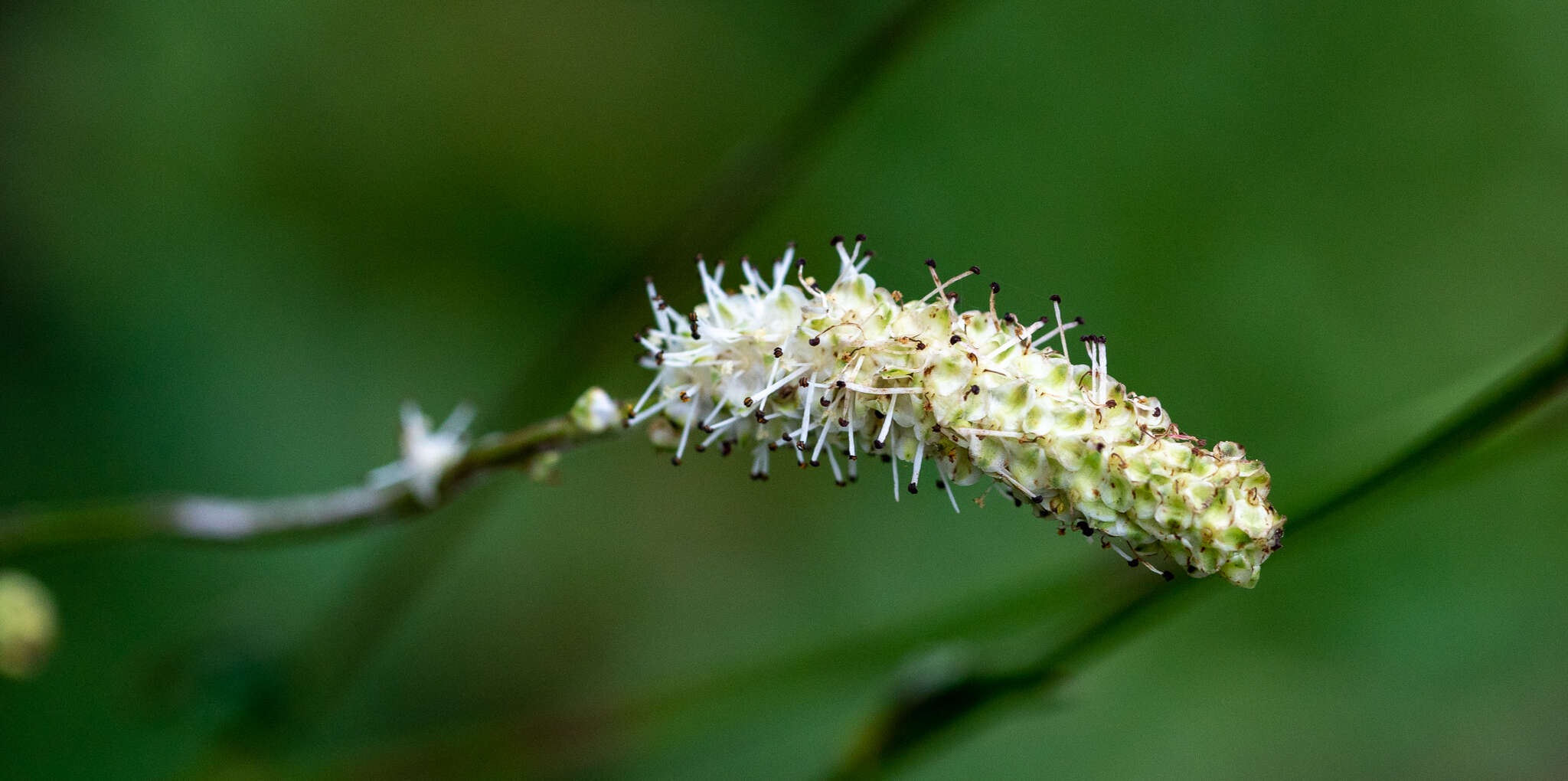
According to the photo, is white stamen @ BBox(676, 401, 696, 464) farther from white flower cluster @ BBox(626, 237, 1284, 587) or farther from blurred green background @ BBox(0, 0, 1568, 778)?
blurred green background @ BBox(0, 0, 1568, 778)

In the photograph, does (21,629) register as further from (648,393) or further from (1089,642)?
(1089,642)

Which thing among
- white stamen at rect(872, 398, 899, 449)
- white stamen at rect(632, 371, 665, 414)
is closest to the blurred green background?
white stamen at rect(632, 371, 665, 414)

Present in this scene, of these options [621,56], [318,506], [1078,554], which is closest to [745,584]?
Result: [1078,554]

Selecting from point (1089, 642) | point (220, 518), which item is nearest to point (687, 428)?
point (1089, 642)

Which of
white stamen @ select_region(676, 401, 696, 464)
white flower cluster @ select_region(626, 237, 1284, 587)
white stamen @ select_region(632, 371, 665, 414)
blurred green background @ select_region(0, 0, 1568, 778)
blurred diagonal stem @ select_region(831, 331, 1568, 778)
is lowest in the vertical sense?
blurred diagonal stem @ select_region(831, 331, 1568, 778)

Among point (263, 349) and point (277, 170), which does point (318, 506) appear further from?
point (277, 170)

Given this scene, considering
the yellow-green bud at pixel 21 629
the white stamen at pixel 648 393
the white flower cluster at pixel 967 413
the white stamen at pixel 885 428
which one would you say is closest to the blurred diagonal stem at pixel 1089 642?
the white flower cluster at pixel 967 413
